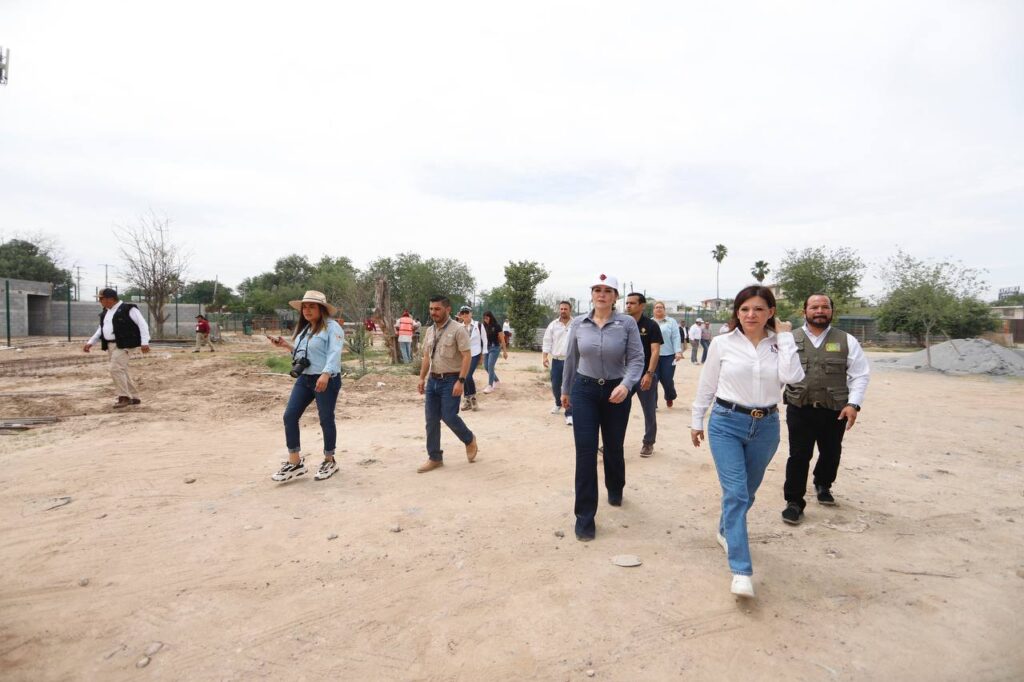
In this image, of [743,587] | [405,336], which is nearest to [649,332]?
[743,587]

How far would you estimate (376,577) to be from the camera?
3244mm

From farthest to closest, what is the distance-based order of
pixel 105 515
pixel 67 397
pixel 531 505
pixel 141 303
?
pixel 141 303, pixel 67 397, pixel 531 505, pixel 105 515

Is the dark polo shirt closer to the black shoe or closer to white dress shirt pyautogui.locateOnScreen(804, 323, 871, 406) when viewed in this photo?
white dress shirt pyautogui.locateOnScreen(804, 323, 871, 406)

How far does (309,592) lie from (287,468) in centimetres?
221

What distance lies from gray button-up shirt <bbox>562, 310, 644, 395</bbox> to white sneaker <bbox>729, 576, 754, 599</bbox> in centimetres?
137

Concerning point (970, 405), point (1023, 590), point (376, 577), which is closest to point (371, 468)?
point (376, 577)

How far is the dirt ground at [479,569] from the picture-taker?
99.9 inches

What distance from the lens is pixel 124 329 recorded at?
808 cm

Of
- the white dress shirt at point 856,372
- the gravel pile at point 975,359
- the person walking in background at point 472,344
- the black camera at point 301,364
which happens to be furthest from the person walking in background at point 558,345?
the gravel pile at point 975,359

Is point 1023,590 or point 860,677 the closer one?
point 860,677

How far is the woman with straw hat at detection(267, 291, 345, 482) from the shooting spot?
498 cm

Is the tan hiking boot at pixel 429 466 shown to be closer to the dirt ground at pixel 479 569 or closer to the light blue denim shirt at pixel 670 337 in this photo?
the dirt ground at pixel 479 569

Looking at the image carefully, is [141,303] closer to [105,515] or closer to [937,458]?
[105,515]

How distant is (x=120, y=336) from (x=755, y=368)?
883cm
